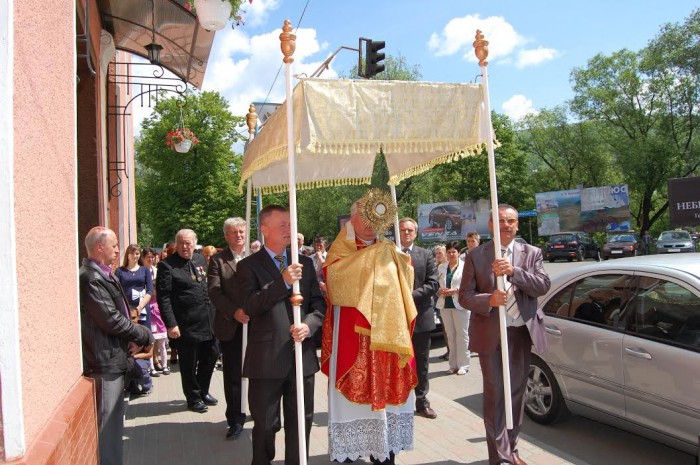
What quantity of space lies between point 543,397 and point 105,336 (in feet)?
13.7

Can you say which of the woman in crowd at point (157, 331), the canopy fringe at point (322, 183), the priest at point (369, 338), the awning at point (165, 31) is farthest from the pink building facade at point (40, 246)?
the woman in crowd at point (157, 331)

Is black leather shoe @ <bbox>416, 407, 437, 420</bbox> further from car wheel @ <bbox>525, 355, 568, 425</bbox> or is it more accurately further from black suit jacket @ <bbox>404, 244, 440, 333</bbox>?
car wheel @ <bbox>525, 355, 568, 425</bbox>

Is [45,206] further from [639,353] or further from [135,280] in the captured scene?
[135,280]

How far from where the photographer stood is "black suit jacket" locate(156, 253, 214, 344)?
6344 mm

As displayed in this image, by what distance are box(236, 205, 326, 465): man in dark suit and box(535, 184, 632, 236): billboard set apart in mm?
38612

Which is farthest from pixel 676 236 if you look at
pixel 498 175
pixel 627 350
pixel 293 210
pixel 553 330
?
pixel 293 210

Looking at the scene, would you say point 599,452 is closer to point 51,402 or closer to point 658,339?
point 658,339

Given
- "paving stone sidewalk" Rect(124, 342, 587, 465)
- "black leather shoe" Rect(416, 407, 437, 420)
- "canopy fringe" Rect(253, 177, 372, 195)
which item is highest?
"canopy fringe" Rect(253, 177, 372, 195)

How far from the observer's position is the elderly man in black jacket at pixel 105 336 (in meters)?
3.91

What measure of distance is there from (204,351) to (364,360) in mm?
3090

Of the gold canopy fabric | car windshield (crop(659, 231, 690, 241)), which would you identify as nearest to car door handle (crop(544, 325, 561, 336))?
the gold canopy fabric

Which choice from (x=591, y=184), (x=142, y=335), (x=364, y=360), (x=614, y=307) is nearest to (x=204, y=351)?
(x=142, y=335)

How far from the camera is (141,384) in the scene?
283 inches

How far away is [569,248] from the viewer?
106 ft
